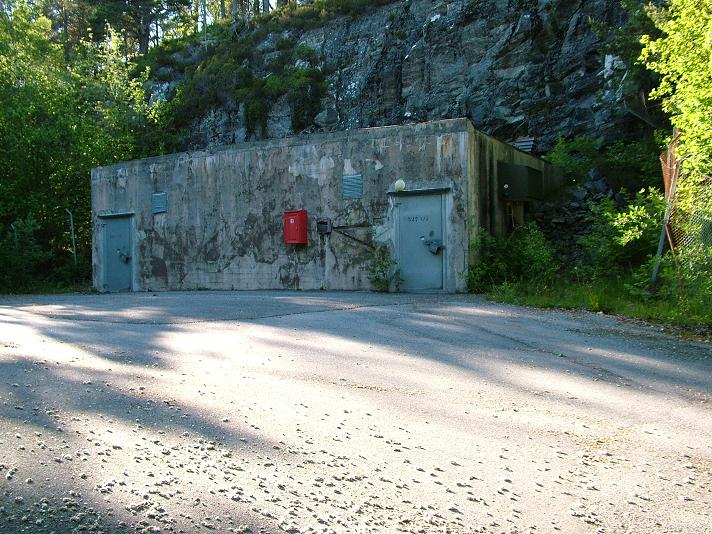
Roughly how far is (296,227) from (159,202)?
15.8ft

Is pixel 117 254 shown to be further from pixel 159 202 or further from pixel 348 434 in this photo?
pixel 348 434

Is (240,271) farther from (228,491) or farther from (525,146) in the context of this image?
(228,491)


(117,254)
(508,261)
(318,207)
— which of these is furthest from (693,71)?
(117,254)

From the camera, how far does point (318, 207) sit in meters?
14.5

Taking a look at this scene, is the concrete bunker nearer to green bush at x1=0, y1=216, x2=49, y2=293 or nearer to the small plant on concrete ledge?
the small plant on concrete ledge

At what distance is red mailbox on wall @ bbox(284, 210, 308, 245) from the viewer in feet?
47.4

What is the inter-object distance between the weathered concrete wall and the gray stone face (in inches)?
380

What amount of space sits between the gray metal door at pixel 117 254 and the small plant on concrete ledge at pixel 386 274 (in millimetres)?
8001

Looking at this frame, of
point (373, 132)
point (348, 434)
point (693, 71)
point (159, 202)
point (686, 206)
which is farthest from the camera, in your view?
point (159, 202)

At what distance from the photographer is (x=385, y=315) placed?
8.69m

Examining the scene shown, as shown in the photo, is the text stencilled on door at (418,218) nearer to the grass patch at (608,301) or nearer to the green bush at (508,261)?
the green bush at (508,261)

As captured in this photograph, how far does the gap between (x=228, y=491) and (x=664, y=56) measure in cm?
855

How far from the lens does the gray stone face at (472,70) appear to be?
2166cm

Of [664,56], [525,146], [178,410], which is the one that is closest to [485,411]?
[178,410]
